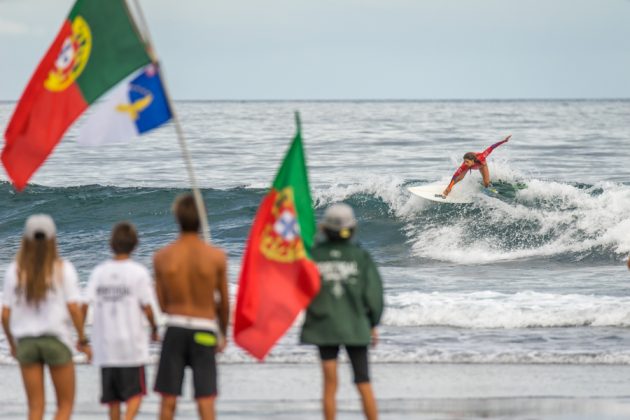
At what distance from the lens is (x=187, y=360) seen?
611 cm

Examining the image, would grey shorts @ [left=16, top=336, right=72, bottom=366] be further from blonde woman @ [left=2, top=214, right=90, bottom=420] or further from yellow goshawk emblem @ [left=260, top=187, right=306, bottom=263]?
yellow goshawk emblem @ [left=260, top=187, right=306, bottom=263]

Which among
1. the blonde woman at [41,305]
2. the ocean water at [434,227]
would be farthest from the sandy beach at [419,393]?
the blonde woman at [41,305]

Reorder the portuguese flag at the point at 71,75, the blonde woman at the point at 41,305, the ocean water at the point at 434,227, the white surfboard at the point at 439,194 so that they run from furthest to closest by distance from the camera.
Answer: the white surfboard at the point at 439,194 < the ocean water at the point at 434,227 < the portuguese flag at the point at 71,75 < the blonde woman at the point at 41,305

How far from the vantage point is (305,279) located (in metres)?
6.38

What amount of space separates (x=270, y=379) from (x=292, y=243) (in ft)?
8.91

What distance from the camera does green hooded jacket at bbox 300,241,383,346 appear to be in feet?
21.1

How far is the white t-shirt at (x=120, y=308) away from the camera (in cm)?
610

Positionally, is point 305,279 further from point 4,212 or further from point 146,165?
point 146,165

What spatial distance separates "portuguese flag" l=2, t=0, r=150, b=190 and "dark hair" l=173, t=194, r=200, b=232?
1172 mm

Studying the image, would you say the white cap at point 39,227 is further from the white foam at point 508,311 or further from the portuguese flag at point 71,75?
the white foam at point 508,311

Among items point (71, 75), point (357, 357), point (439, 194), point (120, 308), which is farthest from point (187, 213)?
point (439, 194)

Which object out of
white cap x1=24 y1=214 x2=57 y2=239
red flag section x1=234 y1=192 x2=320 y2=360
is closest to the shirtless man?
red flag section x1=234 y1=192 x2=320 y2=360

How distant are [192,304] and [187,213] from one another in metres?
0.50

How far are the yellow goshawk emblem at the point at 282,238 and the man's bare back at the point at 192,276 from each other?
0.51 m
